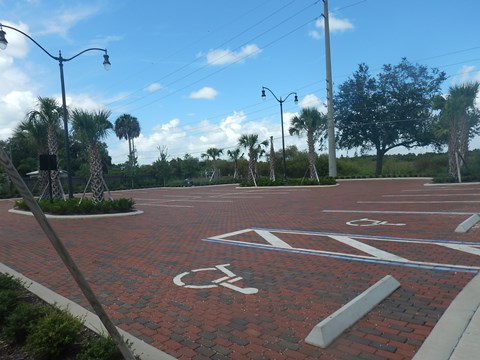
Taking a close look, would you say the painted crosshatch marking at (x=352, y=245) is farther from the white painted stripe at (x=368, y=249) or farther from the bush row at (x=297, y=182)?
the bush row at (x=297, y=182)

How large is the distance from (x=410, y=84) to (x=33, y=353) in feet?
159

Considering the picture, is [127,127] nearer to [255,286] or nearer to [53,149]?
[53,149]

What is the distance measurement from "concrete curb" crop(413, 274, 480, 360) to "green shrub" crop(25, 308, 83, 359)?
3.06m

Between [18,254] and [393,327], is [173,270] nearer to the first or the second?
Answer: [393,327]

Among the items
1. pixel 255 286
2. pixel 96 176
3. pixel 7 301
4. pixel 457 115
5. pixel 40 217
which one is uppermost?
pixel 457 115

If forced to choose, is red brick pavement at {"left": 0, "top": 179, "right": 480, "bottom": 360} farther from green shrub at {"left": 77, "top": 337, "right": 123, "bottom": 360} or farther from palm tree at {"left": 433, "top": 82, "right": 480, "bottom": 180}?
palm tree at {"left": 433, "top": 82, "right": 480, "bottom": 180}

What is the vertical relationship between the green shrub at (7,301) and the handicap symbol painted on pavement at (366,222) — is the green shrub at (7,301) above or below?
above

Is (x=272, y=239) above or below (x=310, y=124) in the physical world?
below

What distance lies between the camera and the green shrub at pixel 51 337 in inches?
138

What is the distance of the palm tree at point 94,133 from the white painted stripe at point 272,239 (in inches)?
403

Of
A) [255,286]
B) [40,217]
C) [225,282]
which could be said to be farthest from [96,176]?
[40,217]

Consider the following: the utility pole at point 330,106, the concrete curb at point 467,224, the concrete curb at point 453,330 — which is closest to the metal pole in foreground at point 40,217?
the concrete curb at point 453,330

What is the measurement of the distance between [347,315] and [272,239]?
16.7 feet

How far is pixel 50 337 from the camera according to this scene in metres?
3.54
